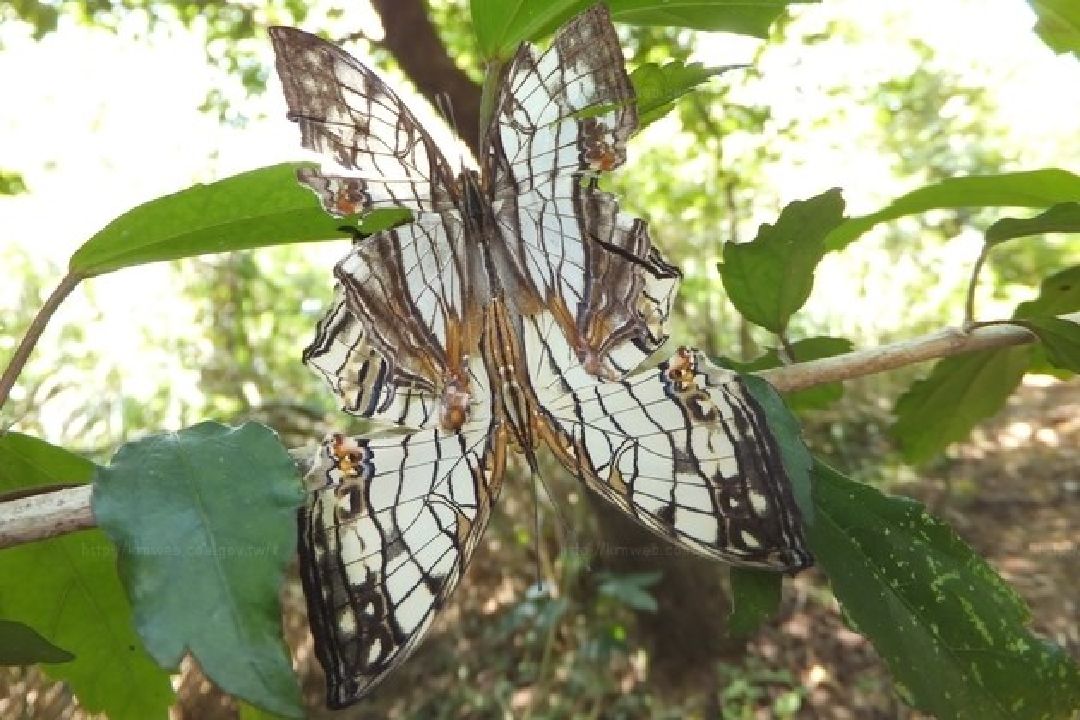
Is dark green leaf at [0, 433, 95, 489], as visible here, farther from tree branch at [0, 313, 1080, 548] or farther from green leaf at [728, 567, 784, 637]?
green leaf at [728, 567, 784, 637]

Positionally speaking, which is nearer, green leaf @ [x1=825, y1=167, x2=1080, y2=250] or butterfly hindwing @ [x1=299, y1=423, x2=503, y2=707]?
butterfly hindwing @ [x1=299, y1=423, x2=503, y2=707]

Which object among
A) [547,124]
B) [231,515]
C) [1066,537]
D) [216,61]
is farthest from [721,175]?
[231,515]

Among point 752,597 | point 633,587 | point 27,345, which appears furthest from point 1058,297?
point 633,587

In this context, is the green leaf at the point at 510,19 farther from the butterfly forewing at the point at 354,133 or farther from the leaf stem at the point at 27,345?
the leaf stem at the point at 27,345

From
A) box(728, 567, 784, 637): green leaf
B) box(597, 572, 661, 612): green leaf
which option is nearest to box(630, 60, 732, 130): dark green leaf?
box(728, 567, 784, 637): green leaf

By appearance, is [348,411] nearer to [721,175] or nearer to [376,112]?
[376,112]
